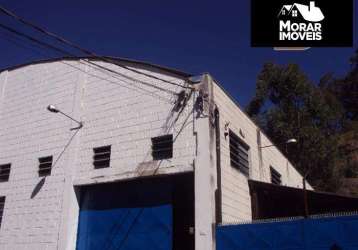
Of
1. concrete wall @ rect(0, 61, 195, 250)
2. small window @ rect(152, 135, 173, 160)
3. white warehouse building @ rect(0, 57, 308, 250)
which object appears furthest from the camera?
concrete wall @ rect(0, 61, 195, 250)

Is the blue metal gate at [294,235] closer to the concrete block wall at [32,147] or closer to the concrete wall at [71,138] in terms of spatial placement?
the concrete wall at [71,138]

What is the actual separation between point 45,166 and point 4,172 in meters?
2.85

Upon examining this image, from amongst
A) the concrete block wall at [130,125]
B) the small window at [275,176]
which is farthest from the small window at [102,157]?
the small window at [275,176]

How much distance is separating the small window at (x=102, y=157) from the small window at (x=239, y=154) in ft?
16.1

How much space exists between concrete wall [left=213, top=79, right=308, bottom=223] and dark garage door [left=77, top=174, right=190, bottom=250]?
1.93 metres

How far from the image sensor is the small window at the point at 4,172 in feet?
60.5

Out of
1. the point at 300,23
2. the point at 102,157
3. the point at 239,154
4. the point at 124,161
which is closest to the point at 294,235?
A: the point at 239,154

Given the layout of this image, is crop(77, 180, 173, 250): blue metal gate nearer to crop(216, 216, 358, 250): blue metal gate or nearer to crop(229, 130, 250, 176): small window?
crop(216, 216, 358, 250): blue metal gate

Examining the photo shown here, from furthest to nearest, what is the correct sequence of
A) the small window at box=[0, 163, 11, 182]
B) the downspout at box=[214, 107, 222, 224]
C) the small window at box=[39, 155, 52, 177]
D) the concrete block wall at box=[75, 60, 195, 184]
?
the small window at box=[0, 163, 11, 182]
the small window at box=[39, 155, 52, 177]
the concrete block wall at box=[75, 60, 195, 184]
the downspout at box=[214, 107, 222, 224]

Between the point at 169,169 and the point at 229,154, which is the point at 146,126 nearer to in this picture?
the point at 169,169

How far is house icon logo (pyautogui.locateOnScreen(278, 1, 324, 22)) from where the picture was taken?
35.6 ft

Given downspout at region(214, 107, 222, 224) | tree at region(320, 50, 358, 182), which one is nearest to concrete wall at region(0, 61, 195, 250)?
downspout at region(214, 107, 222, 224)

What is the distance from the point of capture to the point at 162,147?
14.6m

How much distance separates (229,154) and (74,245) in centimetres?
701
